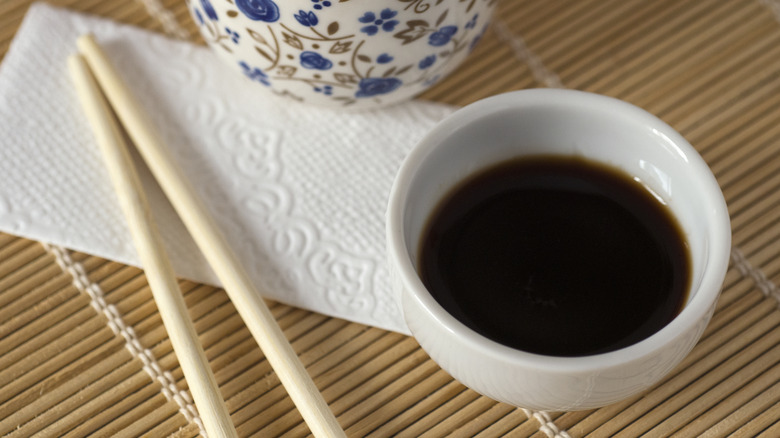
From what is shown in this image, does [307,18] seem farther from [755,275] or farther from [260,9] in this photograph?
[755,275]

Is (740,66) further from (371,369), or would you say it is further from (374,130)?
(371,369)

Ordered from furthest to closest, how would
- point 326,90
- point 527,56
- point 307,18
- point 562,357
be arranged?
point 527,56, point 326,90, point 307,18, point 562,357

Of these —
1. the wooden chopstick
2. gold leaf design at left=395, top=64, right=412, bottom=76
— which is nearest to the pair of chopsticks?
the wooden chopstick

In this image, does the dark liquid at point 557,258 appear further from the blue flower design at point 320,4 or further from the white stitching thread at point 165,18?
the white stitching thread at point 165,18

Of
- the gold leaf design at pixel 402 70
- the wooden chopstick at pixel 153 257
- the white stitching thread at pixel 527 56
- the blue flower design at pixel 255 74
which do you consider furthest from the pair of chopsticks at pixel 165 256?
the white stitching thread at pixel 527 56

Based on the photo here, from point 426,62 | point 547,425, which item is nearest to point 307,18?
point 426,62

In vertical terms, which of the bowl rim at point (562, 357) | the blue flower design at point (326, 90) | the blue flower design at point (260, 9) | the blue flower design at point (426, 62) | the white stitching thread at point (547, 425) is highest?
the blue flower design at point (260, 9)

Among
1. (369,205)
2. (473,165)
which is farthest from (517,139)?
(369,205)
